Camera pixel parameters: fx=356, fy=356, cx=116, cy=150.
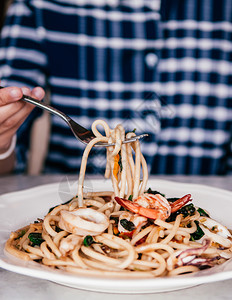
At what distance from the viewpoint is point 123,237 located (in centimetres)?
130

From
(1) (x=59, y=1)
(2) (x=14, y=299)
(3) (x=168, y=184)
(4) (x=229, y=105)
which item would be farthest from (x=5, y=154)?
(4) (x=229, y=105)

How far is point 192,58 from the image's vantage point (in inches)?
124

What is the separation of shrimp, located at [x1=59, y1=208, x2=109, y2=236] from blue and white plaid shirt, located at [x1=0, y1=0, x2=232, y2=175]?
1810 millimetres

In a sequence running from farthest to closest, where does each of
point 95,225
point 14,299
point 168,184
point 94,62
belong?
point 94,62 < point 168,184 < point 95,225 < point 14,299

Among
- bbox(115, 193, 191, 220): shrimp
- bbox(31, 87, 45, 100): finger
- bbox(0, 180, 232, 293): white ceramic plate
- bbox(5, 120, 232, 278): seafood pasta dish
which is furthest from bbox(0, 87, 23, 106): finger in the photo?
bbox(115, 193, 191, 220): shrimp

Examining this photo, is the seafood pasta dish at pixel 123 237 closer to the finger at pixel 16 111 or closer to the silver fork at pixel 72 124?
the silver fork at pixel 72 124

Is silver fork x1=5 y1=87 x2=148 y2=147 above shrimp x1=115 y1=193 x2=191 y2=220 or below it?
above

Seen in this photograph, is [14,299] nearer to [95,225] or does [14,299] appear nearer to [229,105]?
[95,225]

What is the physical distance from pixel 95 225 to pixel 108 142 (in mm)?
394

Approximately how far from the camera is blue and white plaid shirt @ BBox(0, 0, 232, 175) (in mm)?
3059

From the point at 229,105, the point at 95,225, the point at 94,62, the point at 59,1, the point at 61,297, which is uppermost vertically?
the point at 59,1

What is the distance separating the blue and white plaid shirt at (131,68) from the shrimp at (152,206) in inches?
65.6

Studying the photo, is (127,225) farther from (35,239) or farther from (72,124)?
(72,124)

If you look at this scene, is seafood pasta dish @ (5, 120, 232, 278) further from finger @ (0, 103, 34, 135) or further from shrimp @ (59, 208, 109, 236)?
finger @ (0, 103, 34, 135)
